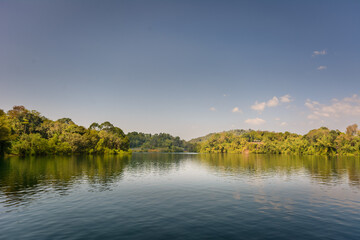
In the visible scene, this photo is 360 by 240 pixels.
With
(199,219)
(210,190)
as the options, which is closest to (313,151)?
(210,190)

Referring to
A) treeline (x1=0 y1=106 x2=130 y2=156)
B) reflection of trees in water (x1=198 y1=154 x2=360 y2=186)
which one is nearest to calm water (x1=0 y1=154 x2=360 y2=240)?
reflection of trees in water (x1=198 y1=154 x2=360 y2=186)

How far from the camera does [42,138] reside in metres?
122

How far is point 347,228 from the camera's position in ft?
56.5

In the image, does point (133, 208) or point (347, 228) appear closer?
point (347, 228)

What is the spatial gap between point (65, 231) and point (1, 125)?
10354cm

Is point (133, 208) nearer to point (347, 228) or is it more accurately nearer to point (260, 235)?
point (260, 235)

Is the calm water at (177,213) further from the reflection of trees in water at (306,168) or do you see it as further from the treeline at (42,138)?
the treeline at (42,138)

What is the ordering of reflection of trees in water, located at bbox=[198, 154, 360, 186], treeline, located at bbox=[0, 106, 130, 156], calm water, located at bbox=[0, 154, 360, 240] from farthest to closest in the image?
treeline, located at bbox=[0, 106, 130, 156] → reflection of trees in water, located at bbox=[198, 154, 360, 186] → calm water, located at bbox=[0, 154, 360, 240]

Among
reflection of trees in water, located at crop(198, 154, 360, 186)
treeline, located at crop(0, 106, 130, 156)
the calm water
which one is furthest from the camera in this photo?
treeline, located at crop(0, 106, 130, 156)

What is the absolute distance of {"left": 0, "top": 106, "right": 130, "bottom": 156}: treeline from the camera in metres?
108

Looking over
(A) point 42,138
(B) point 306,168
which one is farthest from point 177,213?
(A) point 42,138

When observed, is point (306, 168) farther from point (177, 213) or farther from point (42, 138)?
point (42, 138)

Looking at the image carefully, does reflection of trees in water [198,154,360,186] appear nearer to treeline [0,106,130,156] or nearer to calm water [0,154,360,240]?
calm water [0,154,360,240]

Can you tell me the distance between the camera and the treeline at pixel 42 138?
10756cm
